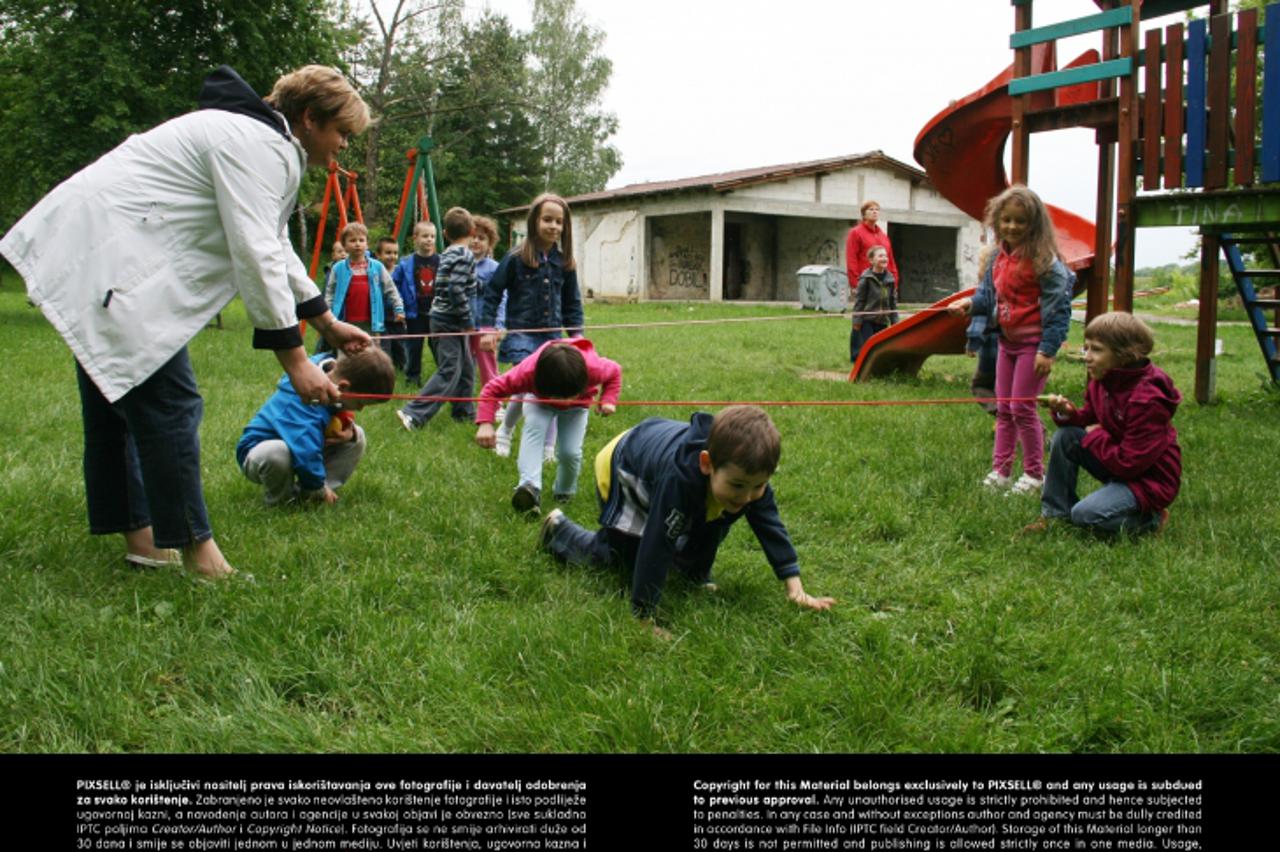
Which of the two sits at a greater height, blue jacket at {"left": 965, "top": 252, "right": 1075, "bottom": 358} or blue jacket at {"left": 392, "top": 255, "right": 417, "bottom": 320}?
blue jacket at {"left": 392, "top": 255, "right": 417, "bottom": 320}

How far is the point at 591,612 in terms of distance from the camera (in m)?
3.18

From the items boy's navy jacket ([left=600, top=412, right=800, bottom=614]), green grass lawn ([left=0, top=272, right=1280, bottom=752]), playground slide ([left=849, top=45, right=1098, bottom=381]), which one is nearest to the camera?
green grass lawn ([left=0, top=272, right=1280, bottom=752])

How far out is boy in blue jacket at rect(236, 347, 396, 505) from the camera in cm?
438

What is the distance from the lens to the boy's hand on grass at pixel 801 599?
130 inches

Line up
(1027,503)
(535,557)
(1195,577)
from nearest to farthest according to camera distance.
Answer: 1. (1195,577)
2. (535,557)
3. (1027,503)

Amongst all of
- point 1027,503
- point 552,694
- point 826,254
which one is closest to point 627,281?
point 826,254

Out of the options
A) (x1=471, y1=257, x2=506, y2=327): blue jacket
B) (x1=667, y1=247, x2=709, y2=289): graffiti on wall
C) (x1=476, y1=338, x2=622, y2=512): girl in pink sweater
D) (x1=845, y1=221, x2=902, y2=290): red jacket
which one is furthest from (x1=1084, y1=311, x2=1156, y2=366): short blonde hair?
(x1=667, y1=247, x2=709, y2=289): graffiti on wall

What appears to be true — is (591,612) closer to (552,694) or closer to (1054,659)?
(552,694)

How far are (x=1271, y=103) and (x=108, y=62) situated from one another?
18987mm

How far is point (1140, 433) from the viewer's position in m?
4.21

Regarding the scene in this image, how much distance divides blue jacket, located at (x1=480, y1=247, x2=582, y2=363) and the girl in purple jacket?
3431 millimetres

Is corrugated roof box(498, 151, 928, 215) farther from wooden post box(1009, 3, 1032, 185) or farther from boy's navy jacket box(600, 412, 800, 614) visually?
boy's navy jacket box(600, 412, 800, 614)

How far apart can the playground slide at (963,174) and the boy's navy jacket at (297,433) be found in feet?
18.7
